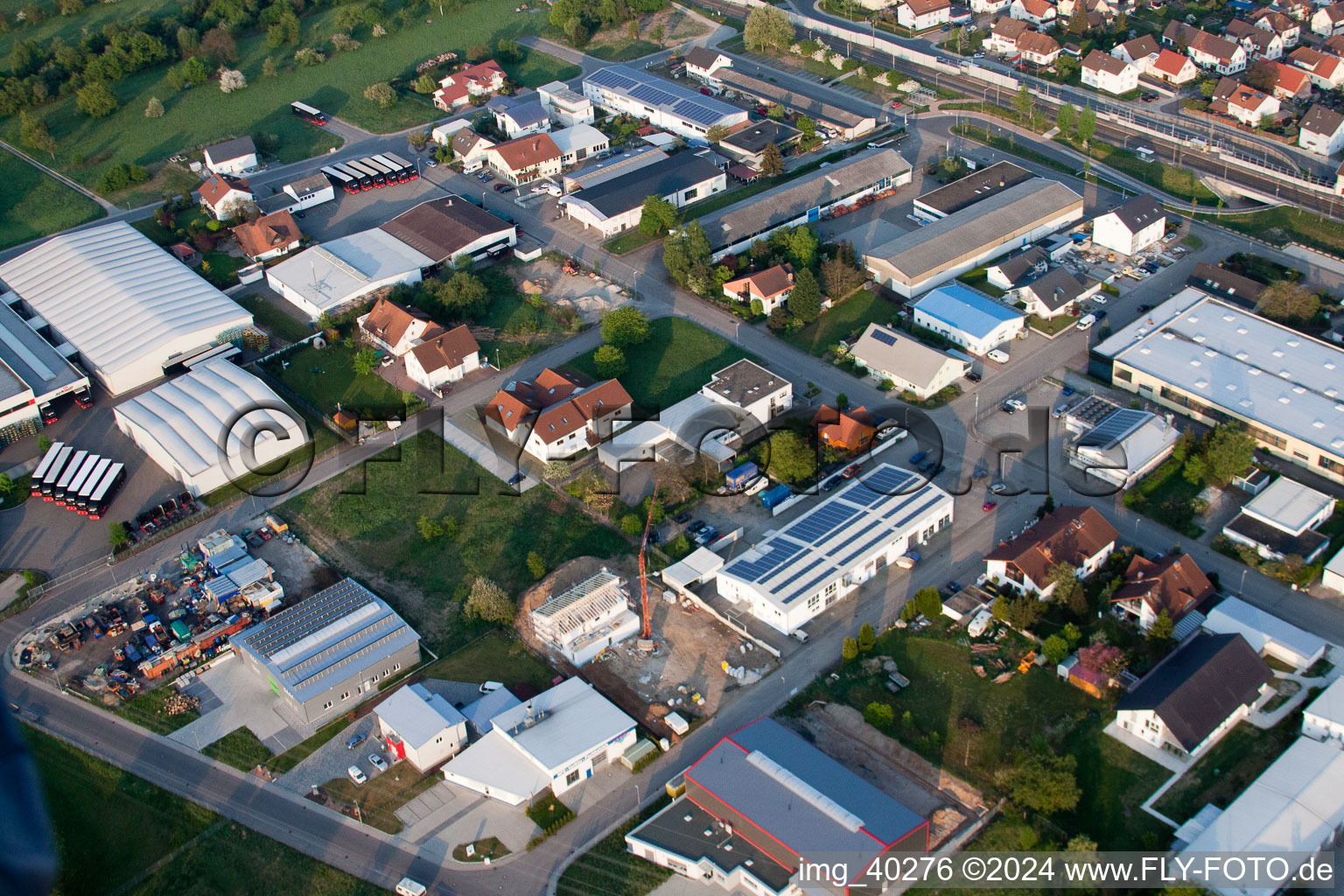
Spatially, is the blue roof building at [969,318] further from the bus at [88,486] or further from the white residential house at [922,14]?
the white residential house at [922,14]

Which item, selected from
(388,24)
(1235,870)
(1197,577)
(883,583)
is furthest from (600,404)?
(388,24)

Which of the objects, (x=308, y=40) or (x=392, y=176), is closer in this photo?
(x=392, y=176)

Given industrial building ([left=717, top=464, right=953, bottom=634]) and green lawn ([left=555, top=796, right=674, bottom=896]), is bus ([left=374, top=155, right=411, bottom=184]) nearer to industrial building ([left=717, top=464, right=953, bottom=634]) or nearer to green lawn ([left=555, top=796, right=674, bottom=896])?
industrial building ([left=717, top=464, right=953, bottom=634])

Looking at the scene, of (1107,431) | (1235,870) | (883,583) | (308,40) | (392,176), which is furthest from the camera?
(308,40)

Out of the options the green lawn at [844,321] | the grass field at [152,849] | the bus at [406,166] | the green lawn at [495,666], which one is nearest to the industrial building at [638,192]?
the bus at [406,166]

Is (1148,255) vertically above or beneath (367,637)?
above

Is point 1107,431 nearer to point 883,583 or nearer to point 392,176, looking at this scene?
point 883,583

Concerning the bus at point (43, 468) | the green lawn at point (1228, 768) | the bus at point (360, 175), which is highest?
the bus at point (360, 175)
